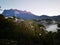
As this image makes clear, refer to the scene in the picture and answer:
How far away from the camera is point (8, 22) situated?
2152 centimetres

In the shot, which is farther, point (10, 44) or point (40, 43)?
point (40, 43)

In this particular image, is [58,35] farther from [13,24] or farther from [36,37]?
[13,24]

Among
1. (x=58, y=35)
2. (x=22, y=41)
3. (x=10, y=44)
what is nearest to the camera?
(x=10, y=44)

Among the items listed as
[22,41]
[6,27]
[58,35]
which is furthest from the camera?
[58,35]

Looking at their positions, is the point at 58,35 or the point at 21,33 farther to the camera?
the point at 58,35

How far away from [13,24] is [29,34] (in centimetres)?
259

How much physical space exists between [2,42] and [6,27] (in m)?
3.42

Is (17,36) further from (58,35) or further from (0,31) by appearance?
(58,35)

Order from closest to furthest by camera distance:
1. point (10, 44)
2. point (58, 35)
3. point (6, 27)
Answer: point (10, 44), point (6, 27), point (58, 35)

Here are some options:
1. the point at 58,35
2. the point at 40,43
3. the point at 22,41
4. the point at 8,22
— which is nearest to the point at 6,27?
the point at 8,22

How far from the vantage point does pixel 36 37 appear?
66.4 feet

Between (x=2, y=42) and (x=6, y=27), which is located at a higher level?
(x=6, y=27)

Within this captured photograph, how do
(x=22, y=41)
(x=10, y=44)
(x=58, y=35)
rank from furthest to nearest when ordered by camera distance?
1. (x=58, y=35)
2. (x=22, y=41)
3. (x=10, y=44)

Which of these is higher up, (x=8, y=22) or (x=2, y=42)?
(x=8, y=22)
